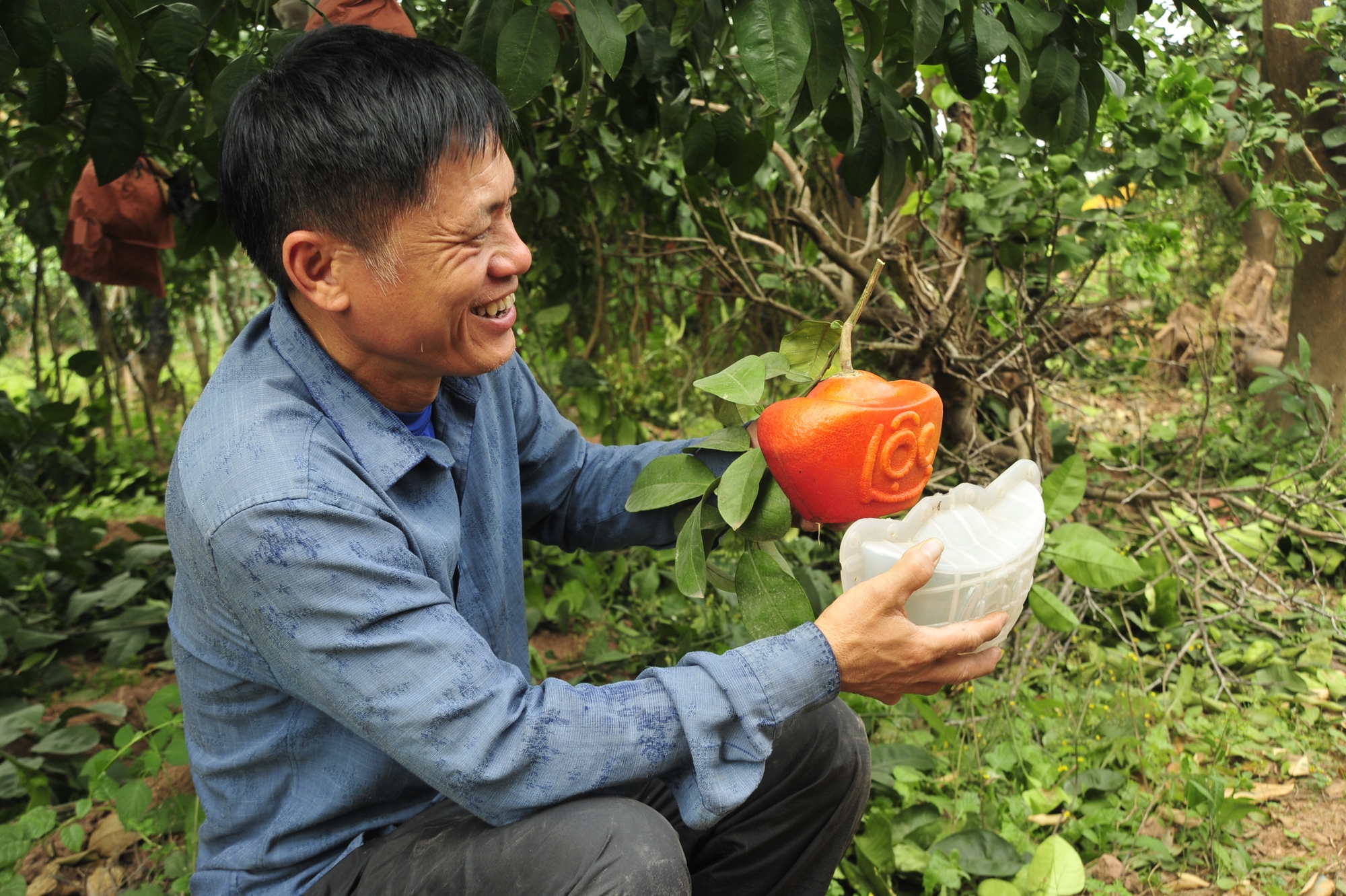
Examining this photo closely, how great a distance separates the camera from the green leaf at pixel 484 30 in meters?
1.27

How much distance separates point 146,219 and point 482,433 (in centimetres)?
151

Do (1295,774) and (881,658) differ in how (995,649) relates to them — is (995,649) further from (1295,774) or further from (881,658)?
(1295,774)

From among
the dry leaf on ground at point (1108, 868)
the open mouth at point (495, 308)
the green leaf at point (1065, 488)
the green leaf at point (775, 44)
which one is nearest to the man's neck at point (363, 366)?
the open mouth at point (495, 308)

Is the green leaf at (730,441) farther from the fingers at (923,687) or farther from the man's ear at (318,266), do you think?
the man's ear at (318,266)

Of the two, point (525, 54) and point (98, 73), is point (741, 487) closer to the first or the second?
point (525, 54)

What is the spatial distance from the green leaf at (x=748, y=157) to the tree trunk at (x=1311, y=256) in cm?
213

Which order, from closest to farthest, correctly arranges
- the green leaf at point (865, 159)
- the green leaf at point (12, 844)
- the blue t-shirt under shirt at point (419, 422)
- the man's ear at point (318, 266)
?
the man's ear at point (318, 266) < the blue t-shirt under shirt at point (419, 422) < the green leaf at point (865, 159) < the green leaf at point (12, 844)

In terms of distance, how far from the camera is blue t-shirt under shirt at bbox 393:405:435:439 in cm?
134

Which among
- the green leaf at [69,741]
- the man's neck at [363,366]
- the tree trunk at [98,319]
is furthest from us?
the tree trunk at [98,319]

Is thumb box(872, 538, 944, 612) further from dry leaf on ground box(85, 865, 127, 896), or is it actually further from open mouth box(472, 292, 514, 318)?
dry leaf on ground box(85, 865, 127, 896)

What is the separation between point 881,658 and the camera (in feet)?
3.70

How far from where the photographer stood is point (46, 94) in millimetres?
1492

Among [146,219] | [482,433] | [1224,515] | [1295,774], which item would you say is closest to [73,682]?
[146,219]

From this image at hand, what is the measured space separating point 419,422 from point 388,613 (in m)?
0.40
